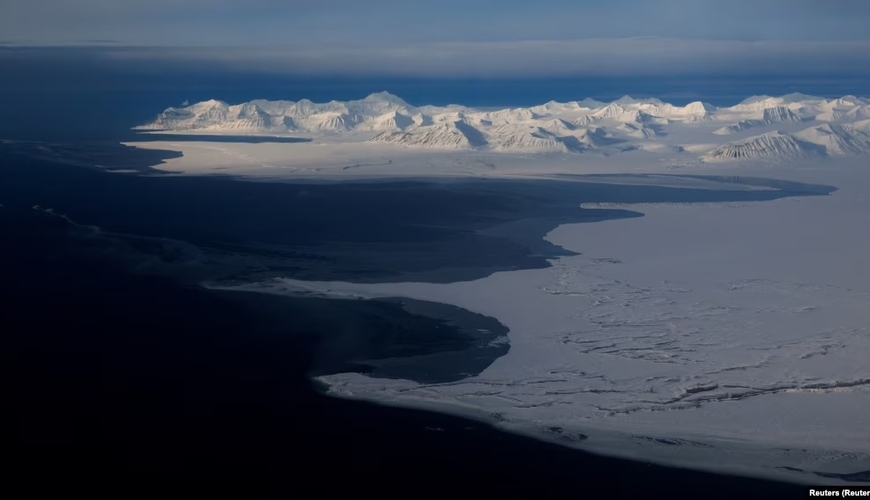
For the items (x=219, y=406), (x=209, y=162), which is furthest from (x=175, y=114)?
(x=219, y=406)

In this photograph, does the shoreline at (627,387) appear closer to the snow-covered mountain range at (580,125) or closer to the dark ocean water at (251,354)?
the dark ocean water at (251,354)

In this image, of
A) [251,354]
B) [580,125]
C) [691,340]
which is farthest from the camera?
[580,125]

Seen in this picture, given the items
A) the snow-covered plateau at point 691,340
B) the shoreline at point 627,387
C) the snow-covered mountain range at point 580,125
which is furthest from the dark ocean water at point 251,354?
the snow-covered mountain range at point 580,125

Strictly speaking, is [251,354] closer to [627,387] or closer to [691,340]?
[627,387]

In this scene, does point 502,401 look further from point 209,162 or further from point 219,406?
point 209,162

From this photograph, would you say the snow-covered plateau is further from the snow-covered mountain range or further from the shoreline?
the snow-covered mountain range

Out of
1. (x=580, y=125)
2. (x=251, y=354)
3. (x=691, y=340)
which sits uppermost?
(x=580, y=125)

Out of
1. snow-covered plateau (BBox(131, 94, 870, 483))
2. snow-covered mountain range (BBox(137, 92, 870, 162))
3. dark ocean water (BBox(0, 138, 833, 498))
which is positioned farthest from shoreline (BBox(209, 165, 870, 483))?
snow-covered mountain range (BBox(137, 92, 870, 162))

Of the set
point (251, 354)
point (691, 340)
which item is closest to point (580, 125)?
point (691, 340)
